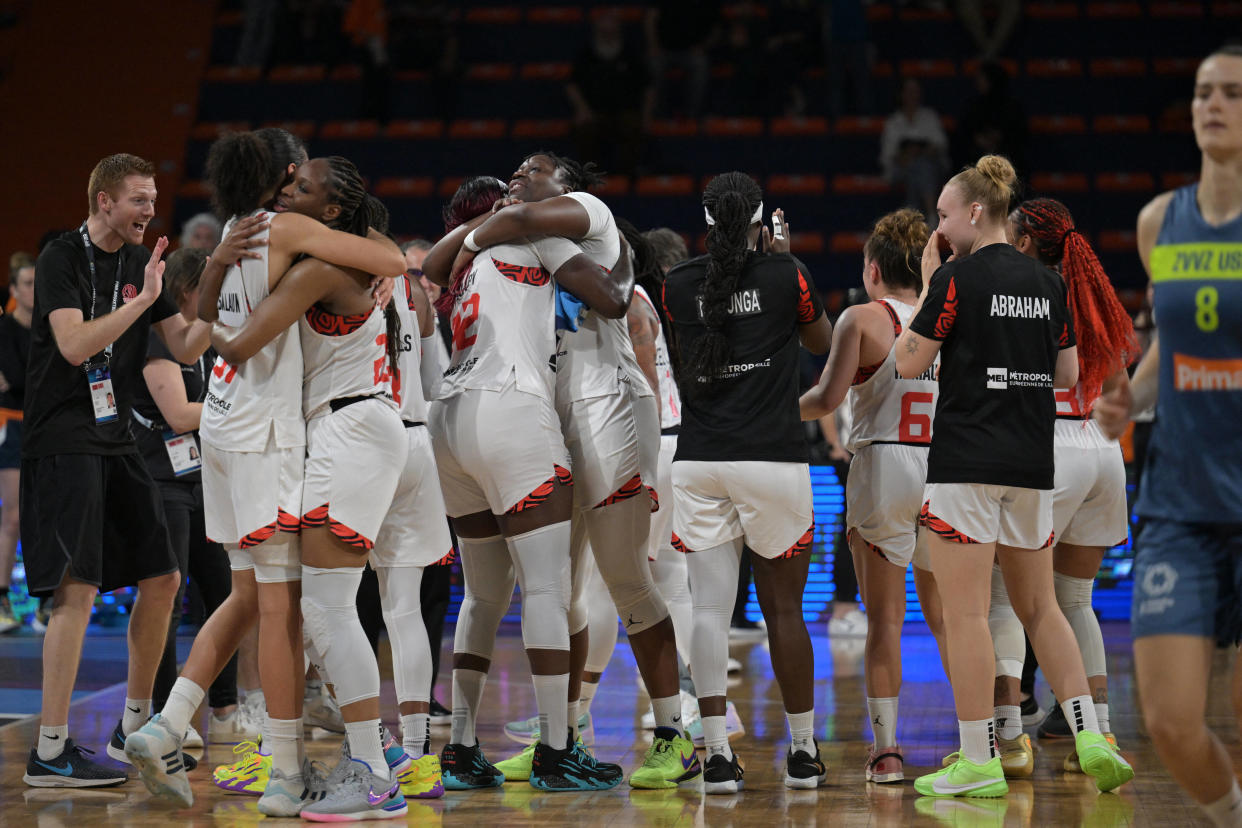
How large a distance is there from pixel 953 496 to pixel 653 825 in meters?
1.41

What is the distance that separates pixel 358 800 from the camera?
4121mm

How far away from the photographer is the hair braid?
464cm

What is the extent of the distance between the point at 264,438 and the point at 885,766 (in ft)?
7.87

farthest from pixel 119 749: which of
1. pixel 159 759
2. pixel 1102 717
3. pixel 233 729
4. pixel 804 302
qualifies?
pixel 1102 717

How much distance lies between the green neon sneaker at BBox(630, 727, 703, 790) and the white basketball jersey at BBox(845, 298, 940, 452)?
50.2 inches

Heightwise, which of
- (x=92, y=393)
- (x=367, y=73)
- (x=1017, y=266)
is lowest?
(x=92, y=393)

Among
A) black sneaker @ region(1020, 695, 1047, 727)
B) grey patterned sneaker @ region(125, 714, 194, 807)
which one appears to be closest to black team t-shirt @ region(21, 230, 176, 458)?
grey patterned sneaker @ region(125, 714, 194, 807)

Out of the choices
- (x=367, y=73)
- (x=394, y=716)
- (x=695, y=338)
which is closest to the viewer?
(x=695, y=338)

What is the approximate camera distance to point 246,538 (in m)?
4.13

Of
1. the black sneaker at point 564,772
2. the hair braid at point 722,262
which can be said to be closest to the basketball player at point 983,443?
the hair braid at point 722,262

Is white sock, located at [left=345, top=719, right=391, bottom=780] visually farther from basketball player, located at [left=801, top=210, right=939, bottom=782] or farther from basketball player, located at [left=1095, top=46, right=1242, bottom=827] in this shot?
basketball player, located at [left=1095, top=46, right=1242, bottom=827]

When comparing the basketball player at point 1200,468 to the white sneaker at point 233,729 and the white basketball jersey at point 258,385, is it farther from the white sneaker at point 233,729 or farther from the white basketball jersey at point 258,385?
the white sneaker at point 233,729

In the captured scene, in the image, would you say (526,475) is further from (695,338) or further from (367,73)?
(367,73)

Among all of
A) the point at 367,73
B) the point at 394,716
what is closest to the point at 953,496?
the point at 394,716
